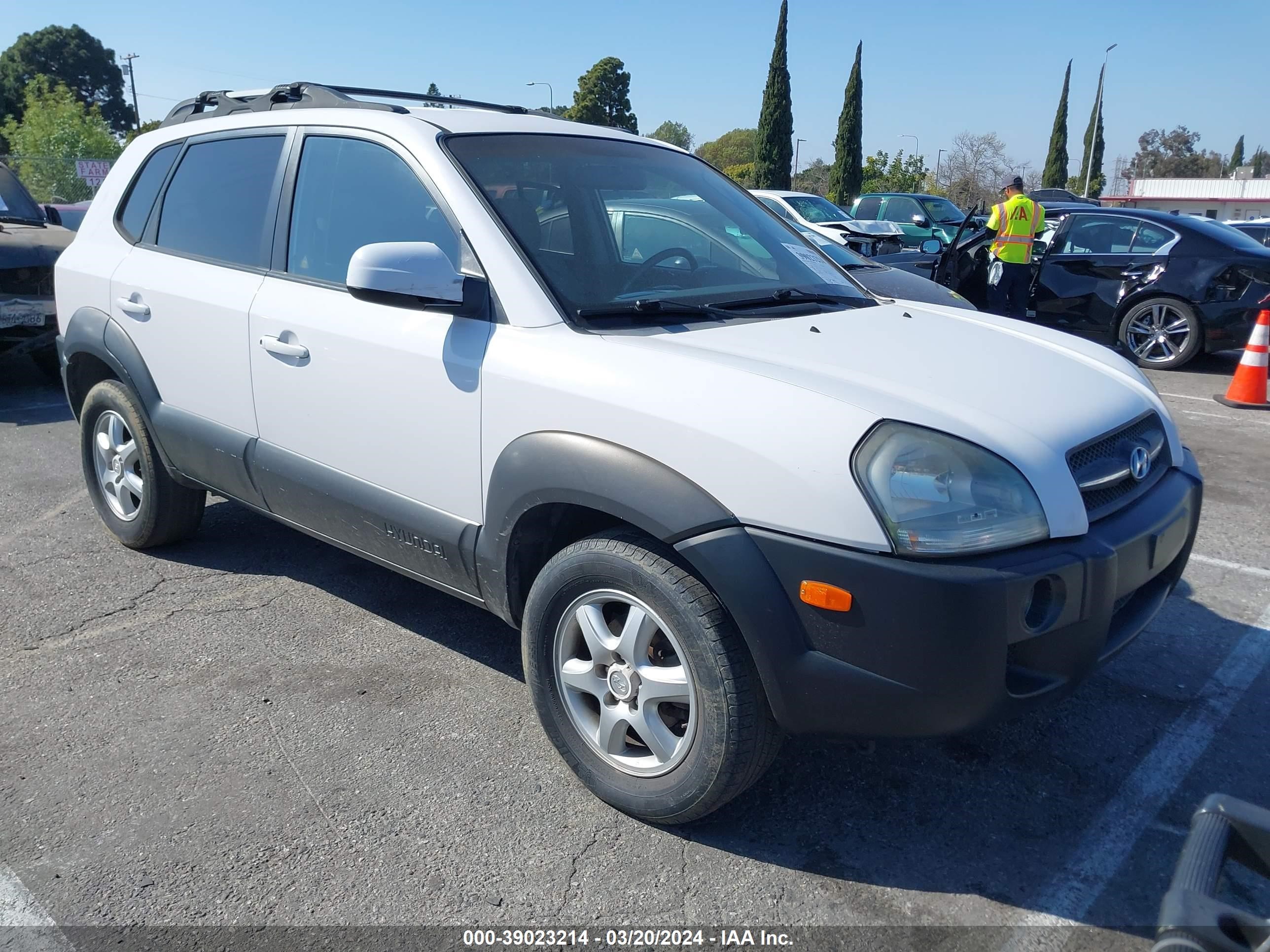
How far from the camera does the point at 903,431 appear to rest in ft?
7.41

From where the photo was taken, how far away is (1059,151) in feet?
174

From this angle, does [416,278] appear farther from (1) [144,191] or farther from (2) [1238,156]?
(2) [1238,156]

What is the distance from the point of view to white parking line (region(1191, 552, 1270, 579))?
4484 millimetres

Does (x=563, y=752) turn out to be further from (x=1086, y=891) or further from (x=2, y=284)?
(x=2, y=284)

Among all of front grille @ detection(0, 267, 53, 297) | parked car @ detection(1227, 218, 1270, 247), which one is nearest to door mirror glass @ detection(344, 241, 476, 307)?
front grille @ detection(0, 267, 53, 297)

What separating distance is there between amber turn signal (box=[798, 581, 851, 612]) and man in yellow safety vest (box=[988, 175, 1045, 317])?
8936 mm

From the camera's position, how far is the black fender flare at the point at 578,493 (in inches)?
92.7

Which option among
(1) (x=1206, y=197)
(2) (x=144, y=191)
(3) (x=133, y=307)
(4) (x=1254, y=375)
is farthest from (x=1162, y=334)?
(1) (x=1206, y=197)

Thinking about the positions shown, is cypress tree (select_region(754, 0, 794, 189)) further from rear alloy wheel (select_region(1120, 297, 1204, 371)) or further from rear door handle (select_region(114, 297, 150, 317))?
rear door handle (select_region(114, 297, 150, 317))

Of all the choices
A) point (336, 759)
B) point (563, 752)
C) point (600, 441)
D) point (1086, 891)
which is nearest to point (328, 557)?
point (336, 759)

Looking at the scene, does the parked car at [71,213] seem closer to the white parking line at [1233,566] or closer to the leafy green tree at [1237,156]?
the white parking line at [1233,566]

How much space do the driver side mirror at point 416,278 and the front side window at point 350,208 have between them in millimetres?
160

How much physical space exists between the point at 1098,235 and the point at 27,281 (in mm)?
9745

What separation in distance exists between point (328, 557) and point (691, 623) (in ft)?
8.92
